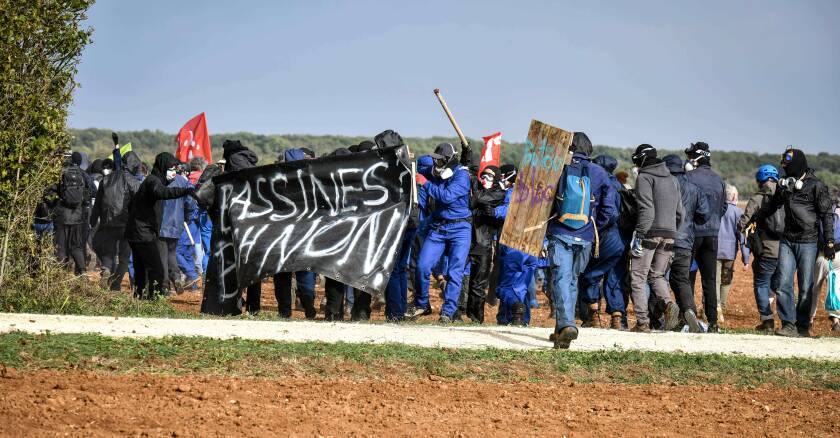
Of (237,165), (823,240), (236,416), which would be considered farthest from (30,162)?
(823,240)

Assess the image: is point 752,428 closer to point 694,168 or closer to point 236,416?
point 236,416

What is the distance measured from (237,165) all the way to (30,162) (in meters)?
2.19

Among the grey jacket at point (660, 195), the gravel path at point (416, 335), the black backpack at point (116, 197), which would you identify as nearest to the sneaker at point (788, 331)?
the gravel path at point (416, 335)

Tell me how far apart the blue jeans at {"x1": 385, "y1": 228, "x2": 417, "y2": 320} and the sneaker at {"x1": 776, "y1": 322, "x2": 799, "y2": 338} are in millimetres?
4149

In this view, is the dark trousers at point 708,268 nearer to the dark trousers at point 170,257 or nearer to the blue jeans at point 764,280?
the blue jeans at point 764,280

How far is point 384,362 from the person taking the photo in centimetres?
945

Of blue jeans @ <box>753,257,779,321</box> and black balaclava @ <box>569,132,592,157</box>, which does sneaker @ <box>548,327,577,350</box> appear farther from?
blue jeans @ <box>753,257,779,321</box>

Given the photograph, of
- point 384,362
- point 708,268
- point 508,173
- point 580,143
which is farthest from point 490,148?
point 384,362

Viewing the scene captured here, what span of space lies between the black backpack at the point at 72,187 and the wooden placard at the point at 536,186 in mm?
8134

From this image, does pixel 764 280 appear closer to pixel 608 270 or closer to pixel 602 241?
pixel 608 270

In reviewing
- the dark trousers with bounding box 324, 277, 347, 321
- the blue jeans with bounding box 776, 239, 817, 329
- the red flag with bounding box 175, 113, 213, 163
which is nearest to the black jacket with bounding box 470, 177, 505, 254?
the dark trousers with bounding box 324, 277, 347, 321

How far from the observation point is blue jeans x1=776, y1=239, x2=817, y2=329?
41.0 feet

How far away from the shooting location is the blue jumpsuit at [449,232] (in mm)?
13070

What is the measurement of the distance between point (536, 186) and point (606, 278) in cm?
236
